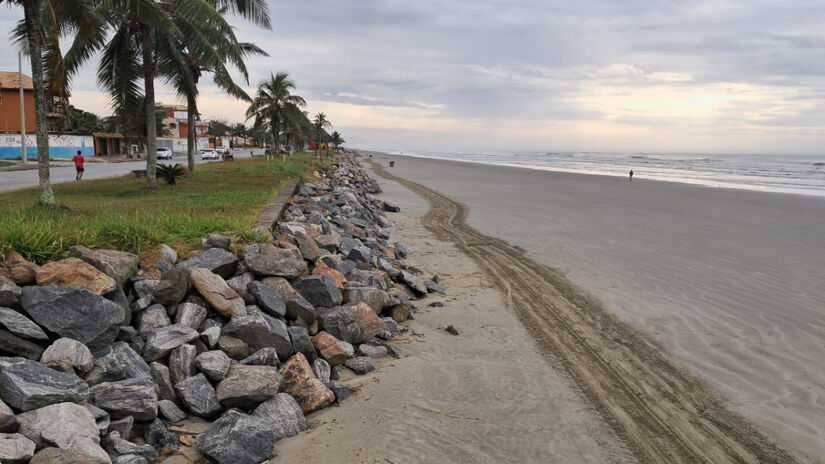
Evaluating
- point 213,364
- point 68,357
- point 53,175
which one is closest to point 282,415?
point 213,364

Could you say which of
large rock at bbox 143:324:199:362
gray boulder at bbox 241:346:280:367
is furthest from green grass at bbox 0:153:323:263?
gray boulder at bbox 241:346:280:367

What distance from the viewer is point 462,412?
191 inches

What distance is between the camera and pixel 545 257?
11.8m

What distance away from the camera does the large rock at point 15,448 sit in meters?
3.12

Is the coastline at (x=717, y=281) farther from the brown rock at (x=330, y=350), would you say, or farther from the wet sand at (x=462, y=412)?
the brown rock at (x=330, y=350)

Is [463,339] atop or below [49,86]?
below

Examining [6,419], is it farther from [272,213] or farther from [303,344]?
[272,213]

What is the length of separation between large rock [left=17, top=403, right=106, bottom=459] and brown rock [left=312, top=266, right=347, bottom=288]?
12.4ft

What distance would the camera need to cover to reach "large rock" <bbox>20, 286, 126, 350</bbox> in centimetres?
442

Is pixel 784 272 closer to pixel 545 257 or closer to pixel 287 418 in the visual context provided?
pixel 545 257

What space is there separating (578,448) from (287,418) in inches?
90.3

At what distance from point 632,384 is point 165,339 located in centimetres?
441

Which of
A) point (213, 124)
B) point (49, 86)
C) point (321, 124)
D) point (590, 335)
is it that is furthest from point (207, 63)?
point (213, 124)

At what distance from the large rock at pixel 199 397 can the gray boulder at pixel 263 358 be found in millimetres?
465
